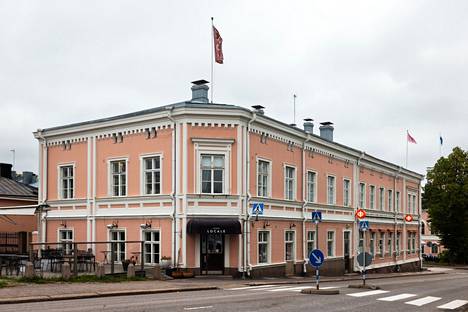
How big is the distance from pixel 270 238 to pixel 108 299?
501 inches

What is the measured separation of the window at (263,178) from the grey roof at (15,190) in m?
19.0

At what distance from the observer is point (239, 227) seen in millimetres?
26484

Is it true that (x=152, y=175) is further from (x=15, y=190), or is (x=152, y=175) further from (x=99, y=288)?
(x=15, y=190)

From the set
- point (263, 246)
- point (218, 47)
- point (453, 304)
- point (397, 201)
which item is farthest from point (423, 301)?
point (397, 201)

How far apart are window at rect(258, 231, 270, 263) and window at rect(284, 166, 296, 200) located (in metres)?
3.06

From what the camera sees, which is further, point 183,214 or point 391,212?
point 391,212

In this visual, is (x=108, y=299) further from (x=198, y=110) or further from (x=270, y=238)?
(x=270, y=238)

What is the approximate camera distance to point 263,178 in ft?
96.7

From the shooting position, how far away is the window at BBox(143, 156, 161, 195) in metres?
27.9

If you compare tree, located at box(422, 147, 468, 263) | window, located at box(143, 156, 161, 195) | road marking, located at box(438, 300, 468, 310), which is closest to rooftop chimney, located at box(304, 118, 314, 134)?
window, located at box(143, 156, 161, 195)

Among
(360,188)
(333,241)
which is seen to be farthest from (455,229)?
(333,241)

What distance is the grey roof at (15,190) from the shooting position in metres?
40.4

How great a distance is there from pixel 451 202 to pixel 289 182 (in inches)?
1515

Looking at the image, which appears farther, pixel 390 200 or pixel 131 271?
pixel 390 200
